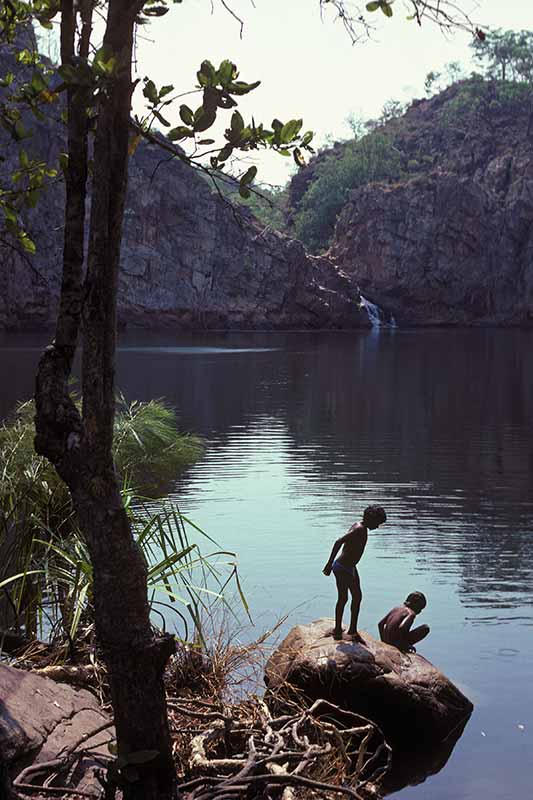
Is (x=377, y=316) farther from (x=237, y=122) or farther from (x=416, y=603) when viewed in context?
(x=237, y=122)

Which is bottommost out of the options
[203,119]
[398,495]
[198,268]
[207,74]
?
[398,495]

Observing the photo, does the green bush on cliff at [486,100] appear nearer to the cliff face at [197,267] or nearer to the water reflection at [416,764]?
the cliff face at [197,267]

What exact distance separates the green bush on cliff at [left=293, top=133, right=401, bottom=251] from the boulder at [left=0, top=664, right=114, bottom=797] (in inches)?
4401

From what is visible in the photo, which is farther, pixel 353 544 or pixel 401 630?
pixel 401 630

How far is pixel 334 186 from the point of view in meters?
122

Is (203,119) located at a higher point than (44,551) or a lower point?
higher

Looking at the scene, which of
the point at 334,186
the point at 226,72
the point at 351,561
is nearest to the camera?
the point at 226,72

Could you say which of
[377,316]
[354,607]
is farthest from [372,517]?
[377,316]

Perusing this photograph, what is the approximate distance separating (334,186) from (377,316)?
94.6 ft

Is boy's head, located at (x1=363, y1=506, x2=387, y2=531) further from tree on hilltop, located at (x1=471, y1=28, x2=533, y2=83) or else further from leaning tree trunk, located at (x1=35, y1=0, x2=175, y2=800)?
tree on hilltop, located at (x1=471, y1=28, x2=533, y2=83)

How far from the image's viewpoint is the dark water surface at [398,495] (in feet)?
37.6

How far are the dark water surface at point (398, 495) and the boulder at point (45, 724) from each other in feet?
10.5

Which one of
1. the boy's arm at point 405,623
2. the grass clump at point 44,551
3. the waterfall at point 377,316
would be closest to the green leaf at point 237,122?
the grass clump at point 44,551

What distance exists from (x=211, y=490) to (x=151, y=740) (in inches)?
631
